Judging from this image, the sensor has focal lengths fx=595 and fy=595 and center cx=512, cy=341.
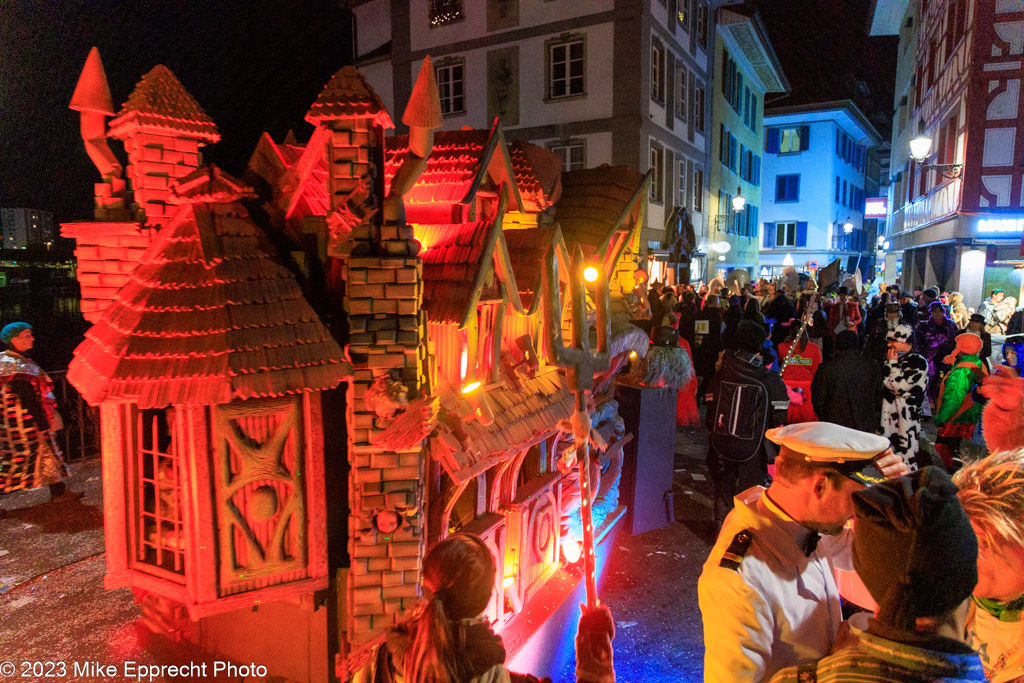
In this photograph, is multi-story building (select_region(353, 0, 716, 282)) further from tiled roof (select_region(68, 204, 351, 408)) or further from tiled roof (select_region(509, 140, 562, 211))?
tiled roof (select_region(68, 204, 351, 408))

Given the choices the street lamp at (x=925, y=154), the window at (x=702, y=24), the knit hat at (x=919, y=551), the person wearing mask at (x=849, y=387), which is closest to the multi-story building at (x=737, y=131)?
the window at (x=702, y=24)

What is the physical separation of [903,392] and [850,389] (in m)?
0.75

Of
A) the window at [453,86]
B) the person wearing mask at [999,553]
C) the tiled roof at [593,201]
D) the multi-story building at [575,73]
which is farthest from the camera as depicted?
the window at [453,86]

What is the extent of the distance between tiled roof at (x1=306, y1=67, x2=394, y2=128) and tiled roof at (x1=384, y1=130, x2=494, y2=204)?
0.86m

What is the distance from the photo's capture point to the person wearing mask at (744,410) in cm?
677

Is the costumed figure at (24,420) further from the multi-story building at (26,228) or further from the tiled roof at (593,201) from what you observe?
the multi-story building at (26,228)

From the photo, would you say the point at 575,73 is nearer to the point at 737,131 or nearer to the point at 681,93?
the point at 681,93

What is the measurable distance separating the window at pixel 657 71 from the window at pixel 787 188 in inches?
1129

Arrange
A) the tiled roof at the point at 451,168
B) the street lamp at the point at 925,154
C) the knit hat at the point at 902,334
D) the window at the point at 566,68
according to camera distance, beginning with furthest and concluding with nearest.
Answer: the window at the point at 566,68
the street lamp at the point at 925,154
the knit hat at the point at 902,334
the tiled roof at the point at 451,168

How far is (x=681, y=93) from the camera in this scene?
23.8 m

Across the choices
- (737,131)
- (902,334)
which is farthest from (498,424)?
(737,131)

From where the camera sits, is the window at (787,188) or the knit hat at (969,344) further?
the window at (787,188)

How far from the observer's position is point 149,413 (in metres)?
4.26

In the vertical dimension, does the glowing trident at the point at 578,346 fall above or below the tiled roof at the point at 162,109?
below
